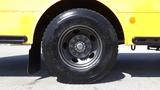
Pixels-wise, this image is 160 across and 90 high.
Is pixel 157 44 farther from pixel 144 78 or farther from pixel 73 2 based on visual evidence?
pixel 73 2

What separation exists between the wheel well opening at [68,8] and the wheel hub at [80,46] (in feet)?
1.53

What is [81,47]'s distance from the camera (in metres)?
6.21

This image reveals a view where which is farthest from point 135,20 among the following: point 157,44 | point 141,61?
point 141,61

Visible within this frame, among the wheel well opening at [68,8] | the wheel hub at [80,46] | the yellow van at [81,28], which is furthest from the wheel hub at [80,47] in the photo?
the wheel well opening at [68,8]

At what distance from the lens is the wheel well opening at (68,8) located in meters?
6.18

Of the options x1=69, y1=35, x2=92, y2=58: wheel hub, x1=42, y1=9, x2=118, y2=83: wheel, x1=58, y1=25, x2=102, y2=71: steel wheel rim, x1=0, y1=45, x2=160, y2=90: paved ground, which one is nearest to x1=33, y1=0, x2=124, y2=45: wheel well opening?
x1=42, y1=9, x2=118, y2=83: wheel

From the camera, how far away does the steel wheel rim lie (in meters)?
6.11

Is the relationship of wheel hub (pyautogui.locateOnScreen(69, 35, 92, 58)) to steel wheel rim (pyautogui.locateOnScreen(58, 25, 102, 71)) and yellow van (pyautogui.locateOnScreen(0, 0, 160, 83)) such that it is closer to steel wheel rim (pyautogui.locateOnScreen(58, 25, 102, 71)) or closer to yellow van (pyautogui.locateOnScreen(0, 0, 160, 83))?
steel wheel rim (pyautogui.locateOnScreen(58, 25, 102, 71))

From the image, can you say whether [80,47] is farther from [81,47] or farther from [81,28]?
[81,28]

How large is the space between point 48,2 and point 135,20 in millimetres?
1289

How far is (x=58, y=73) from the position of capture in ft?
20.0

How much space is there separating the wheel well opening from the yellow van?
1.1 inches

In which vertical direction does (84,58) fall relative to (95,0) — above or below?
below

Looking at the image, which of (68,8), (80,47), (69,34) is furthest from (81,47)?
(68,8)
